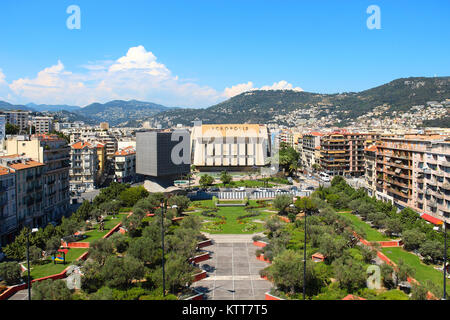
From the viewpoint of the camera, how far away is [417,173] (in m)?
44.0

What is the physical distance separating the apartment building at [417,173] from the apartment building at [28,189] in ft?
141

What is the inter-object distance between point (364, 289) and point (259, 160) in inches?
2597

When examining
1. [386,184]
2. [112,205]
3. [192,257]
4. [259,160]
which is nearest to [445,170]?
[386,184]

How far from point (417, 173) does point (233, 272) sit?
29205mm

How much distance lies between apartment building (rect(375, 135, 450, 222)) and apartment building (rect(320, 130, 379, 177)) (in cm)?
2303

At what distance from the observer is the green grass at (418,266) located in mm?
25453

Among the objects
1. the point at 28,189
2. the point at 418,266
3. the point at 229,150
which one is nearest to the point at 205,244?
the point at 418,266

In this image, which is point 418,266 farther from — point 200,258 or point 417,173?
point 417,173

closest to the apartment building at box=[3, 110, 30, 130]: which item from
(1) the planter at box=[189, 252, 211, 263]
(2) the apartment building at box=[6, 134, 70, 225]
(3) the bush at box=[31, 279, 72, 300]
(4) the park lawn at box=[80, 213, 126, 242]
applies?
(2) the apartment building at box=[6, 134, 70, 225]

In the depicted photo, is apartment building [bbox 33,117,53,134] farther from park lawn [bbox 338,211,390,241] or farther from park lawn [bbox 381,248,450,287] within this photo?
park lawn [bbox 381,248,450,287]

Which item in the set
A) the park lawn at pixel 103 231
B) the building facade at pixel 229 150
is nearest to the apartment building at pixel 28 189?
the park lawn at pixel 103 231

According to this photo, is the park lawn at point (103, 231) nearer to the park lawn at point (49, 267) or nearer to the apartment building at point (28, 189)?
the park lawn at point (49, 267)
